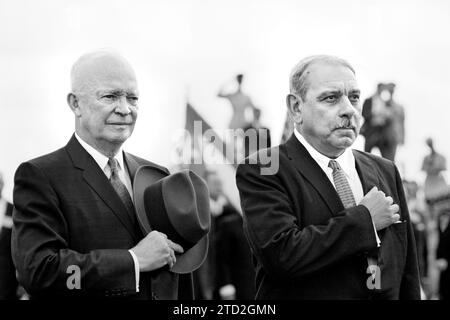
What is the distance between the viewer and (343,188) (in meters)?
4.21

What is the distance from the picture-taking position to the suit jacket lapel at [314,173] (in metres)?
4.13

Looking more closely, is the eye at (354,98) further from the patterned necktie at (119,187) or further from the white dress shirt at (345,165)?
the patterned necktie at (119,187)

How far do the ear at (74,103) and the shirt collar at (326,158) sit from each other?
1087 millimetres

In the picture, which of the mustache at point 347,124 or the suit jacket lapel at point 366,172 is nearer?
the mustache at point 347,124

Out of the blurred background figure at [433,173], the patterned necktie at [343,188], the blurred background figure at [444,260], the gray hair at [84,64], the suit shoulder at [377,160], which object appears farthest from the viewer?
the blurred background figure at [433,173]

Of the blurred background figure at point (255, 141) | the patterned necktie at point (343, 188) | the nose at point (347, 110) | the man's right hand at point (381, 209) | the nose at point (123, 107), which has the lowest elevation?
the man's right hand at point (381, 209)

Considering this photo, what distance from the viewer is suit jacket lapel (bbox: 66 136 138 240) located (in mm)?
4176

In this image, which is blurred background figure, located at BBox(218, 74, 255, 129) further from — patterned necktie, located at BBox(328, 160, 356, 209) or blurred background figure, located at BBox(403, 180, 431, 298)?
patterned necktie, located at BBox(328, 160, 356, 209)

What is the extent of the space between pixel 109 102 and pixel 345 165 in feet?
3.91

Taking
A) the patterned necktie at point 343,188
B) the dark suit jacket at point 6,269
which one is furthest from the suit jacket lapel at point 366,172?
the dark suit jacket at point 6,269

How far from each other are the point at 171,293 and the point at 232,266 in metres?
6.26

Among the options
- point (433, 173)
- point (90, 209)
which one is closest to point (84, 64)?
point (90, 209)
